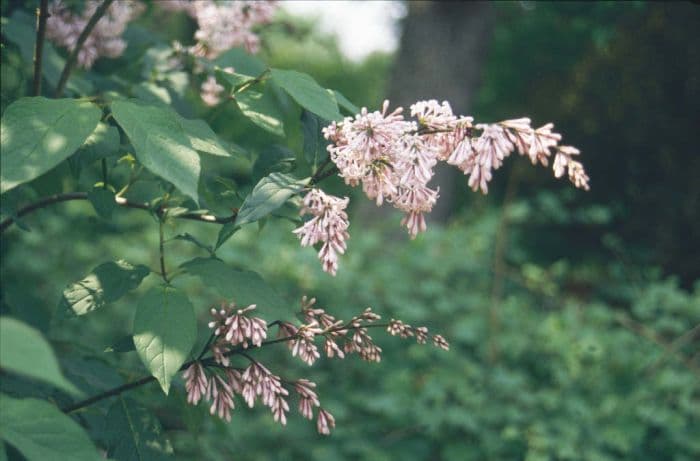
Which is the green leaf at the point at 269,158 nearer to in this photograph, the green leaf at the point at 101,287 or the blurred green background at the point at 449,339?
the green leaf at the point at 101,287

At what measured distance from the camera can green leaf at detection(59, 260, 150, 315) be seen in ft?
4.70

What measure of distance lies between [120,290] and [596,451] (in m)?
2.77

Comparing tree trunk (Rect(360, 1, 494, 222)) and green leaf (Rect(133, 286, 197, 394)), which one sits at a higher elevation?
green leaf (Rect(133, 286, 197, 394))

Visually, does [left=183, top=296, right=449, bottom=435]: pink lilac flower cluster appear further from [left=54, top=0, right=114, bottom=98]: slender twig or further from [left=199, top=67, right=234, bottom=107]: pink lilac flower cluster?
[left=199, top=67, right=234, bottom=107]: pink lilac flower cluster

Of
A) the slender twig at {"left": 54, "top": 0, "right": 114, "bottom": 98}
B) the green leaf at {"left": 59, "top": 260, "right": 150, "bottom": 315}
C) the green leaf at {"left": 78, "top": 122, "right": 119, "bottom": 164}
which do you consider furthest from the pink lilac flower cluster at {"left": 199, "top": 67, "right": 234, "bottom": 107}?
the green leaf at {"left": 59, "top": 260, "right": 150, "bottom": 315}

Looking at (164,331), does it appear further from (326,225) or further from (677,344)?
(677,344)

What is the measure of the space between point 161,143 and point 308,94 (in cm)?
30

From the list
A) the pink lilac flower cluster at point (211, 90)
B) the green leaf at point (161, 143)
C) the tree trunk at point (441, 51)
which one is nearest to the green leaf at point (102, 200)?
the green leaf at point (161, 143)

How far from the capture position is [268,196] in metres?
1.27

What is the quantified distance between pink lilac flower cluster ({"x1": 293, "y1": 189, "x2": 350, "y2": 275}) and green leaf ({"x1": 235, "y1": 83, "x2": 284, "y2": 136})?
21 centimetres

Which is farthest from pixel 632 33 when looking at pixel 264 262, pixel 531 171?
pixel 264 262

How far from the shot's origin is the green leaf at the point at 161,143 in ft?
3.72

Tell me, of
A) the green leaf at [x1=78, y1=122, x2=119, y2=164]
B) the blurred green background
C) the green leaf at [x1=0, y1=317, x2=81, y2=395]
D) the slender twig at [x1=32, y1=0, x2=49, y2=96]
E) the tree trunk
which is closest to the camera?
the green leaf at [x1=0, y1=317, x2=81, y2=395]

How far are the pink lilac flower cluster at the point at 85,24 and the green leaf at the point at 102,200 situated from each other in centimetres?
66
